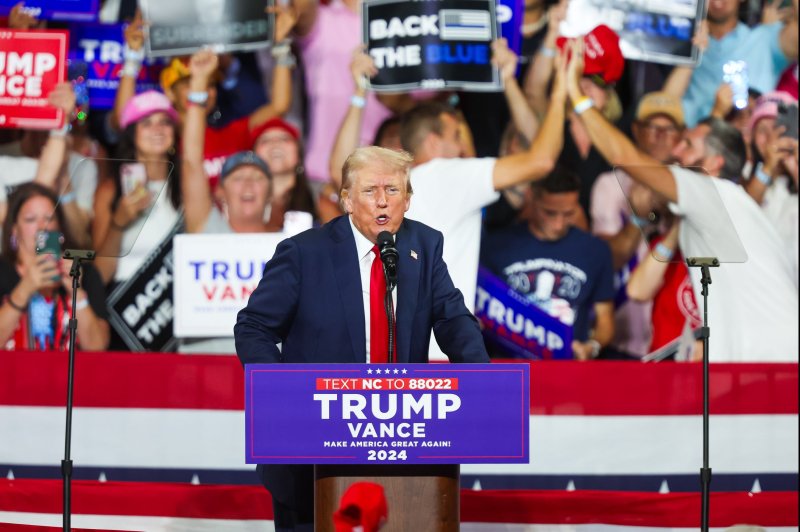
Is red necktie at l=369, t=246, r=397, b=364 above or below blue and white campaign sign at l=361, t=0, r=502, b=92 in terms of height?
below

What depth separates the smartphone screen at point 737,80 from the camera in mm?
6027

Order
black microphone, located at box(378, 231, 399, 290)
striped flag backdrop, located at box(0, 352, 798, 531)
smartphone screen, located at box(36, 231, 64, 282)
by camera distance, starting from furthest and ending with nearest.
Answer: striped flag backdrop, located at box(0, 352, 798, 531), smartphone screen, located at box(36, 231, 64, 282), black microphone, located at box(378, 231, 399, 290)

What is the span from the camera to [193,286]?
576 centimetres

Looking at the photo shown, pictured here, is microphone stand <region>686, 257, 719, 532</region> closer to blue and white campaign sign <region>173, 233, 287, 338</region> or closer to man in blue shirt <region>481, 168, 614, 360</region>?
man in blue shirt <region>481, 168, 614, 360</region>

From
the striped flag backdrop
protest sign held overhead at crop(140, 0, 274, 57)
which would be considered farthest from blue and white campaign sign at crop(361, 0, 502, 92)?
the striped flag backdrop

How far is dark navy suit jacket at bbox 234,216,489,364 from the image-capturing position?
3.06 metres

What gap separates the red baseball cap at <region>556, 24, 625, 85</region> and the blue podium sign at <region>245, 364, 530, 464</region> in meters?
3.34

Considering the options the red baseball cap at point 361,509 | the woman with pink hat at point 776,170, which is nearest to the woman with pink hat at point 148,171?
the woman with pink hat at point 776,170

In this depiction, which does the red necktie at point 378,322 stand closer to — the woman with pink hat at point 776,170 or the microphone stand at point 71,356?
the microphone stand at point 71,356

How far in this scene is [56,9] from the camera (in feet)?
19.5

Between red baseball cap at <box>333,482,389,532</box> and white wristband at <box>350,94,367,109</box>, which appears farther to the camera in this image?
white wristband at <box>350,94,367,109</box>

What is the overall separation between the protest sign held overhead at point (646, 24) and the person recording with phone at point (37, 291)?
2705 millimetres

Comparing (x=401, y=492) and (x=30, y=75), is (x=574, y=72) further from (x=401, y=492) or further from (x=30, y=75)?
(x=401, y=492)

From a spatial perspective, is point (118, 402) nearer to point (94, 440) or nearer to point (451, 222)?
point (94, 440)
